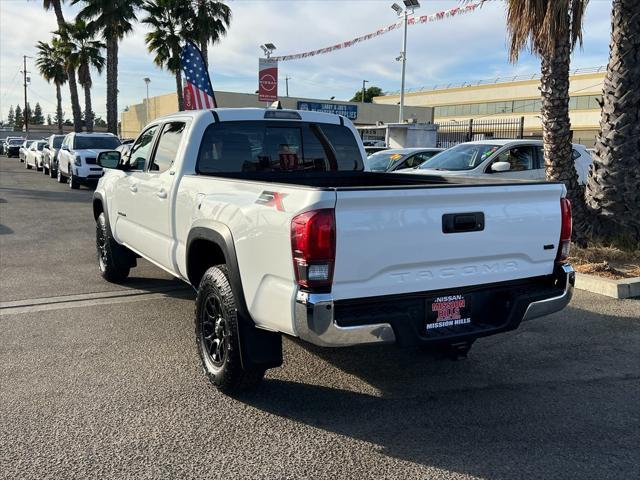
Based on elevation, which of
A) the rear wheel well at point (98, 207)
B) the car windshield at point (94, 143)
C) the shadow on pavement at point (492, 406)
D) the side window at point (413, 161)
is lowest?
the shadow on pavement at point (492, 406)

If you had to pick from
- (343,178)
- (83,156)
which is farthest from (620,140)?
(83,156)

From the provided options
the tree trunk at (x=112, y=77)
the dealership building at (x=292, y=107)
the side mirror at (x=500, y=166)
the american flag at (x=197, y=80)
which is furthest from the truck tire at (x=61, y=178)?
the dealership building at (x=292, y=107)

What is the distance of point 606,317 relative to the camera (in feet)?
19.6

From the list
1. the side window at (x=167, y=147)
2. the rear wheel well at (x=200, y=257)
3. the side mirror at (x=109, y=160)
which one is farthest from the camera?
the side mirror at (x=109, y=160)

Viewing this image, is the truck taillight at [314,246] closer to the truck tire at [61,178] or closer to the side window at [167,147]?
the side window at [167,147]

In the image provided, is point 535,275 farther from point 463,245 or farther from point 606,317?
point 606,317

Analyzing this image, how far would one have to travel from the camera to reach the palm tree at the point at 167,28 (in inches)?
1194

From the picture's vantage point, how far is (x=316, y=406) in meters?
3.95

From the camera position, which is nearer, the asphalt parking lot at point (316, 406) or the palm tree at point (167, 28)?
the asphalt parking lot at point (316, 406)

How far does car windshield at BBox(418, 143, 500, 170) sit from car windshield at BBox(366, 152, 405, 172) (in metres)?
1.96

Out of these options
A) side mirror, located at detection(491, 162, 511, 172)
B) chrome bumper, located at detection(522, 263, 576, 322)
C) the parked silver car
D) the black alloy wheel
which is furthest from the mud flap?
the parked silver car

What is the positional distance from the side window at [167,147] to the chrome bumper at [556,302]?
3.14 metres

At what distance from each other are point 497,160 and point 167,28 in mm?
25202

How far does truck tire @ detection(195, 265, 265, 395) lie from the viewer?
12.5 ft
